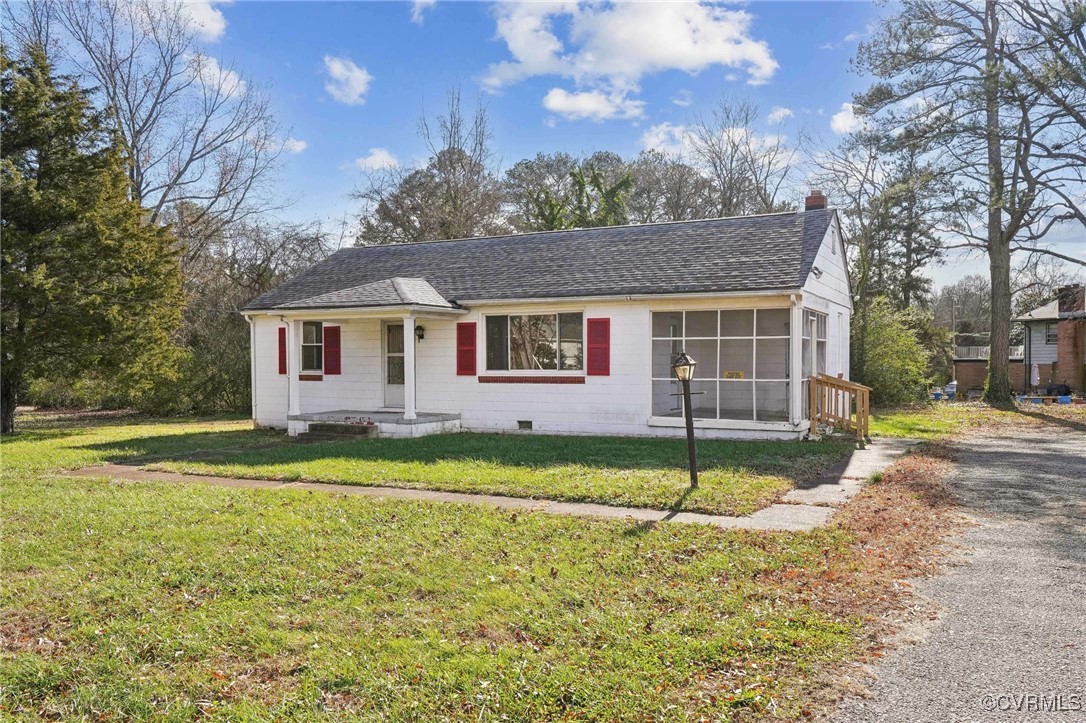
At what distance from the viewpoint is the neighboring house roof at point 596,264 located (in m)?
13.3

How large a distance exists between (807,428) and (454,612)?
33.9ft

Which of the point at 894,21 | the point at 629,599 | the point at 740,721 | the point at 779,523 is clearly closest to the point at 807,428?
the point at 779,523

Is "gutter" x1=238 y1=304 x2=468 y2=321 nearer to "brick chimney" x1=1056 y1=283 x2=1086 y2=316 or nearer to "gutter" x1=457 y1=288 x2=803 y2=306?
"gutter" x1=457 y1=288 x2=803 y2=306

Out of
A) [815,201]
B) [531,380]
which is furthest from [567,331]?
[815,201]

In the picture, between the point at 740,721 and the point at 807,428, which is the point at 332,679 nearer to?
the point at 740,721

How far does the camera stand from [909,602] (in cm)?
471

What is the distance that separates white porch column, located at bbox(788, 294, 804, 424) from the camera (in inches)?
487

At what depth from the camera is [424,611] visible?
4.55m

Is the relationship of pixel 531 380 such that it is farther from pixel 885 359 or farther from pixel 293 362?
pixel 885 359

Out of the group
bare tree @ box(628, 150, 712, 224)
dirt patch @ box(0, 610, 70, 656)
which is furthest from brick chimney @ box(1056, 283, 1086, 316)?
dirt patch @ box(0, 610, 70, 656)

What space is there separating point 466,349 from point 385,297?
204 cm

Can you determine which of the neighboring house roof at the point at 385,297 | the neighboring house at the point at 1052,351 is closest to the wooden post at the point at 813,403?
the neighboring house roof at the point at 385,297

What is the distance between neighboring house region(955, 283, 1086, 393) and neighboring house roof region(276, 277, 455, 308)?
27.4 m

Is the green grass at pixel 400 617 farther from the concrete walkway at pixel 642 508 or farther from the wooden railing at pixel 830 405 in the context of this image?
the wooden railing at pixel 830 405
